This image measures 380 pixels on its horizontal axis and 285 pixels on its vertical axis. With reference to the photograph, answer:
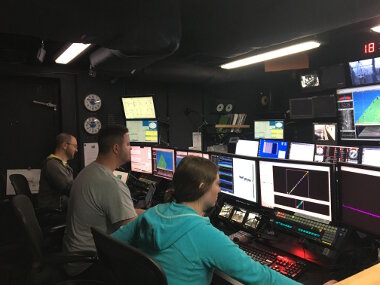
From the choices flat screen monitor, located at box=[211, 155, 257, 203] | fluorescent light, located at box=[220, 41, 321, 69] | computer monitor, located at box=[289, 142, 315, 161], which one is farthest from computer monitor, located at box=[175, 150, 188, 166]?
computer monitor, located at box=[289, 142, 315, 161]

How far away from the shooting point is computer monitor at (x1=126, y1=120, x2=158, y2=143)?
480 centimetres

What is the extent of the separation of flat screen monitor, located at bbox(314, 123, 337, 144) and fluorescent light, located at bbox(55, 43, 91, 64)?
359 centimetres

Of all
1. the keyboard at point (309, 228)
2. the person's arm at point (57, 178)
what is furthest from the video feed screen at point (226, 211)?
the person's arm at point (57, 178)

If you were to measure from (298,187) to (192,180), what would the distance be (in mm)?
781

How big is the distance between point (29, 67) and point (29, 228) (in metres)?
3.36

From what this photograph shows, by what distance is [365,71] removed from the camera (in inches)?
180

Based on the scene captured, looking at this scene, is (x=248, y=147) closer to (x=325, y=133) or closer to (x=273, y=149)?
(x=273, y=149)

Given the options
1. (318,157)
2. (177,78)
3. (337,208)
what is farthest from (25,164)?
(337,208)

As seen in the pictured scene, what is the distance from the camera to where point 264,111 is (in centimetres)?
659

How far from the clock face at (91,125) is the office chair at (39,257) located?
3.01m

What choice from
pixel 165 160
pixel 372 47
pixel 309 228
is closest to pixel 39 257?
pixel 309 228

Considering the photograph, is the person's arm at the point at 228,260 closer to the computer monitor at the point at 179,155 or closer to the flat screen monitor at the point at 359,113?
the computer monitor at the point at 179,155

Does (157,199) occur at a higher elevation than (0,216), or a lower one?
higher

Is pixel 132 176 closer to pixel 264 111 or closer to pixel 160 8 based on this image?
pixel 160 8
